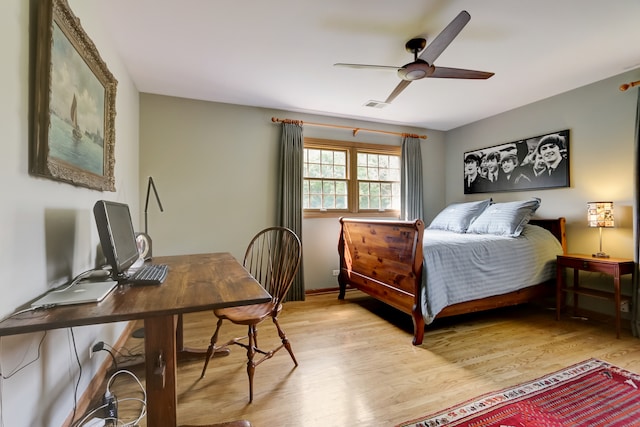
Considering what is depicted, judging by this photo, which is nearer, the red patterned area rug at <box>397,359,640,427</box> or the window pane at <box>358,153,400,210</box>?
the red patterned area rug at <box>397,359,640,427</box>

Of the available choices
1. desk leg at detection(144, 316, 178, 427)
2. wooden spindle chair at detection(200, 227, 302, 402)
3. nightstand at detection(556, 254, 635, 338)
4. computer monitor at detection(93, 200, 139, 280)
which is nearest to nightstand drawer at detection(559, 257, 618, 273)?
nightstand at detection(556, 254, 635, 338)

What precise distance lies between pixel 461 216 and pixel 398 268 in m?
1.65

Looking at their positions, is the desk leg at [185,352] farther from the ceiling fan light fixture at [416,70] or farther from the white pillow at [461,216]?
the white pillow at [461,216]

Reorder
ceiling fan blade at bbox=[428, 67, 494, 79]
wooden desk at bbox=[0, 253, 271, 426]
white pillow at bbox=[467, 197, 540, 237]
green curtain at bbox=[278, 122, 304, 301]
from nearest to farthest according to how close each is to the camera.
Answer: wooden desk at bbox=[0, 253, 271, 426] < ceiling fan blade at bbox=[428, 67, 494, 79] < white pillow at bbox=[467, 197, 540, 237] < green curtain at bbox=[278, 122, 304, 301]

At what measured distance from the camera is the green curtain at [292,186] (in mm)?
3594

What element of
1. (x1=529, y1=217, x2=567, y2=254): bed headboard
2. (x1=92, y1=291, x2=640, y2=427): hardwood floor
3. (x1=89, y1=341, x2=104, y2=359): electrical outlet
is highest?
(x1=529, y1=217, x2=567, y2=254): bed headboard

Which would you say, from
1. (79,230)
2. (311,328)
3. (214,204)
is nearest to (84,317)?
(79,230)

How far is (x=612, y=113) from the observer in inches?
111

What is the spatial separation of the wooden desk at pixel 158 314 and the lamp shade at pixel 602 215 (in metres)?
3.25

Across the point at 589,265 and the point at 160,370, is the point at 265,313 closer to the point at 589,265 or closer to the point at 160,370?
the point at 160,370

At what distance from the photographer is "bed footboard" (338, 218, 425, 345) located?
92.4 inches

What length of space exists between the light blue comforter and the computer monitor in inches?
82.5

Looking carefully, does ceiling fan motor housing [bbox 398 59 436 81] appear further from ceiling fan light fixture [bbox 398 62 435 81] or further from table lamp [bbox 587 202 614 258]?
table lamp [bbox 587 202 614 258]

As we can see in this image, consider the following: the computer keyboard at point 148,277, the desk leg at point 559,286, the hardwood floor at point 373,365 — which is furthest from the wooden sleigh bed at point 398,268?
the computer keyboard at point 148,277
